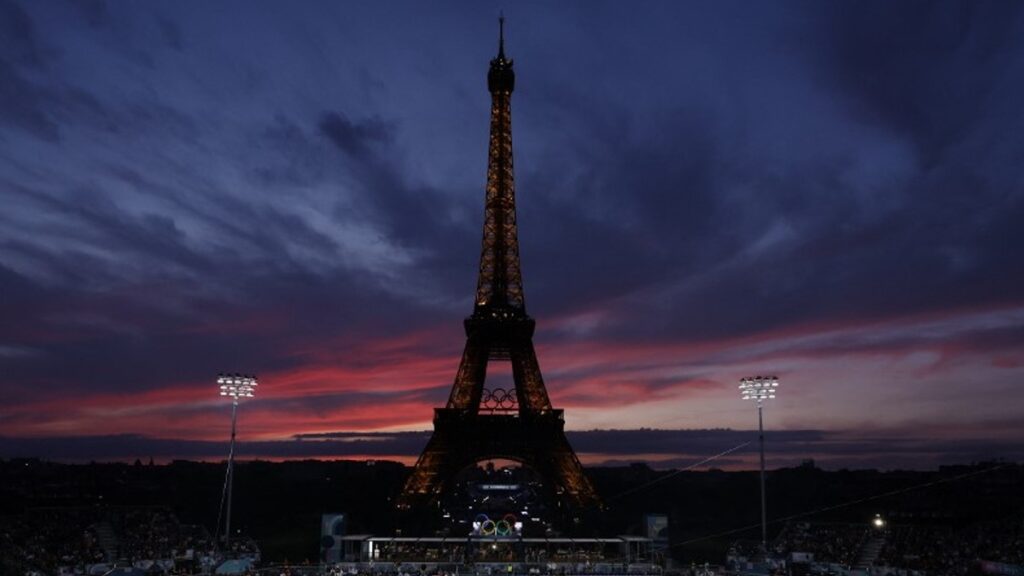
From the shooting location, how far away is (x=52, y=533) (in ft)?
189

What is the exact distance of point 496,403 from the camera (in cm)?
7569

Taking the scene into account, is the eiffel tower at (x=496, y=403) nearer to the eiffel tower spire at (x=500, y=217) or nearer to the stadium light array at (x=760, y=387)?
the eiffel tower spire at (x=500, y=217)

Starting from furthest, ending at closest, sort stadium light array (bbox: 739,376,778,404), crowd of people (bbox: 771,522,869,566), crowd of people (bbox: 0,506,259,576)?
1. crowd of people (bbox: 771,522,869,566)
2. crowd of people (bbox: 0,506,259,576)
3. stadium light array (bbox: 739,376,778,404)

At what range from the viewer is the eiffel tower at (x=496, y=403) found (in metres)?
70.3

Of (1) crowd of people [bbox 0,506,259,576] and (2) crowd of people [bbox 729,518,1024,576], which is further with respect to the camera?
(1) crowd of people [bbox 0,506,259,576]

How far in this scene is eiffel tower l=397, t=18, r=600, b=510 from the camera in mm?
70312

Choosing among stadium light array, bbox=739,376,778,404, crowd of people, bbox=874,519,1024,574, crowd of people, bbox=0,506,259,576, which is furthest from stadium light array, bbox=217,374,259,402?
crowd of people, bbox=874,519,1024,574

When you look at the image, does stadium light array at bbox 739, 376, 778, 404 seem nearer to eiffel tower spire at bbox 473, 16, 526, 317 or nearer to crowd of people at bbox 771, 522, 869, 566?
crowd of people at bbox 771, 522, 869, 566

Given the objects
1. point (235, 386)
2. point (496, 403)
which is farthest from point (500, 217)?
point (235, 386)

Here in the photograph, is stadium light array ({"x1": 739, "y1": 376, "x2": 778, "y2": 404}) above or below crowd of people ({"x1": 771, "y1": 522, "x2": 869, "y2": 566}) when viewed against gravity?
above

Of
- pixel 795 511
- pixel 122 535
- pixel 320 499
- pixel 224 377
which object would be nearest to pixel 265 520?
pixel 320 499

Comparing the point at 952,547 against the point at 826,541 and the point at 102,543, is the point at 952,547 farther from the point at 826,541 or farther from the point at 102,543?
the point at 102,543

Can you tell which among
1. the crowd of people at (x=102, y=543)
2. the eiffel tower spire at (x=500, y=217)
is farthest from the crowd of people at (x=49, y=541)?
the eiffel tower spire at (x=500, y=217)

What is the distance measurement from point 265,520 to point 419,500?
50.2 m
